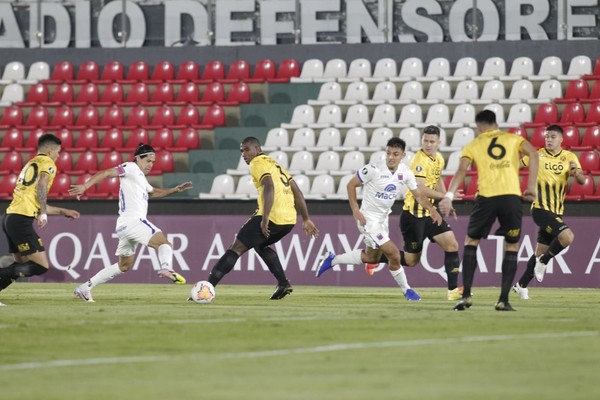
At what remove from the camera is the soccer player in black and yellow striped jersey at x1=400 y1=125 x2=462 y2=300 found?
17547 mm

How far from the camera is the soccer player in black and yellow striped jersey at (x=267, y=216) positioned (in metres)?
16.6

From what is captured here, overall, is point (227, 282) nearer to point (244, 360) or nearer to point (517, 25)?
point (517, 25)

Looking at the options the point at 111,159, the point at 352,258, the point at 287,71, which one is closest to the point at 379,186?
the point at 352,258

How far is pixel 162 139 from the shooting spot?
28562 mm

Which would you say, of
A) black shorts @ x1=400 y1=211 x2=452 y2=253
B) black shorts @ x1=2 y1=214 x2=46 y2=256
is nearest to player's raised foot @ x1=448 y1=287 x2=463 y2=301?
black shorts @ x1=400 y1=211 x2=452 y2=253

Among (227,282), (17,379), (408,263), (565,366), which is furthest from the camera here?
(227,282)

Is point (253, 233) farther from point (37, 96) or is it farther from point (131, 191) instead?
point (37, 96)

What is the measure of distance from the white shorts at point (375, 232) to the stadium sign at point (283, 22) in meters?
12.7

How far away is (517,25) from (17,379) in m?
22.4

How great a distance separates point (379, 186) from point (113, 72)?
1538 centimetres

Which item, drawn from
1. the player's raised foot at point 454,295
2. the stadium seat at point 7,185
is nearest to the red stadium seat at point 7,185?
the stadium seat at point 7,185

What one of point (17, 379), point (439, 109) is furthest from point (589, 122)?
point (17, 379)

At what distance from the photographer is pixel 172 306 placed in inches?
612

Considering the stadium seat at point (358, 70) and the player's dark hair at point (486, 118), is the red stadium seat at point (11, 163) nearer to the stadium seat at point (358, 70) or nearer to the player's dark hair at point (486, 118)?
the stadium seat at point (358, 70)
